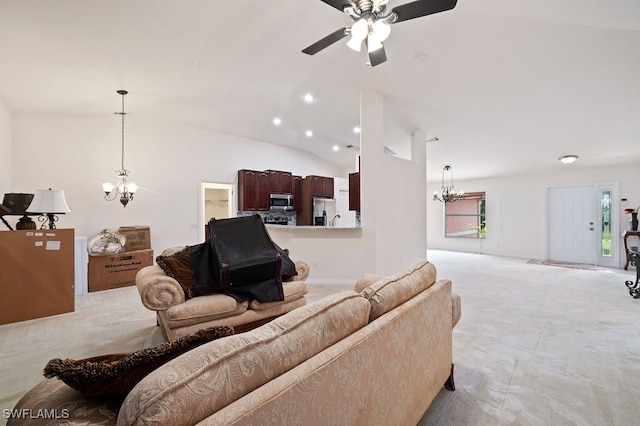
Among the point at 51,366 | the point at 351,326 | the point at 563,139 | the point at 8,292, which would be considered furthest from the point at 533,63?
the point at 8,292

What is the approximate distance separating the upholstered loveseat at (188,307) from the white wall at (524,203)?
7.73m

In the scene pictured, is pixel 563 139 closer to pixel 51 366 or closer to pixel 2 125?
pixel 51 366

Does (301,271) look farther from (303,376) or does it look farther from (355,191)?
(355,191)

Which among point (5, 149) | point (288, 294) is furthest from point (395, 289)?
point (5, 149)

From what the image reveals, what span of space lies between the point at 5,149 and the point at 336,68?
4862mm

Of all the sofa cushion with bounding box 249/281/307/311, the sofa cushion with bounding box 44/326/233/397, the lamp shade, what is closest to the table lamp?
the lamp shade

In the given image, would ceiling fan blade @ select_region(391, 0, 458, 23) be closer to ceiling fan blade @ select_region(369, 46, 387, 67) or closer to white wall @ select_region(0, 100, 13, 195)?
ceiling fan blade @ select_region(369, 46, 387, 67)

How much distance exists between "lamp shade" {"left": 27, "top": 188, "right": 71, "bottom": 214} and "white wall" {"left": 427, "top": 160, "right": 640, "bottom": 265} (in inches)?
369

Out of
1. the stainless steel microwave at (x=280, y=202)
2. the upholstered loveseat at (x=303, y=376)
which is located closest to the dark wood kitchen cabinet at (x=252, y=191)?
the stainless steel microwave at (x=280, y=202)

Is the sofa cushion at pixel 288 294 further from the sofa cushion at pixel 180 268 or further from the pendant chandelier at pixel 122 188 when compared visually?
the pendant chandelier at pixel 122 188

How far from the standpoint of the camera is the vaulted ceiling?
2658mm

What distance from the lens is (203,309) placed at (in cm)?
229

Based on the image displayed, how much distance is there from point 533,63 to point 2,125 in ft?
22.6

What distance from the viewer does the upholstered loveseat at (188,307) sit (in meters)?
2.25
